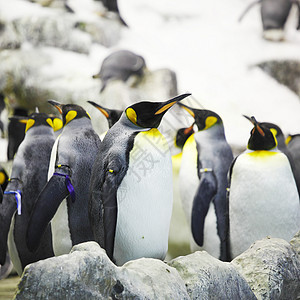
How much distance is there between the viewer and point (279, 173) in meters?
3.05

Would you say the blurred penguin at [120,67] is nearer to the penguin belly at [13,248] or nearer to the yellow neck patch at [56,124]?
the yellow neck patch at [56,124]

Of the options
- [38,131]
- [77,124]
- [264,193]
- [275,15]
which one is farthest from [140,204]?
[275,15]

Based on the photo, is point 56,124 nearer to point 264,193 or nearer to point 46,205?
point 46,205

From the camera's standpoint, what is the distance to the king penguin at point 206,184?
3525 mm

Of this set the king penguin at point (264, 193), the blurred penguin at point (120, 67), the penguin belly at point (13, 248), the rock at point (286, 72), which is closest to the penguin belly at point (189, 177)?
the king penguin at point (264, 193)

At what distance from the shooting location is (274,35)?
10.1 m

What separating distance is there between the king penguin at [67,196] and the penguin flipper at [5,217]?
1.29ft

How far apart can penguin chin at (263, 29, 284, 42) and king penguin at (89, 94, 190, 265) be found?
837 cm

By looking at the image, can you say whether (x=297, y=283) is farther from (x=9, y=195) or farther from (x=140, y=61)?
(x=140, y=61)

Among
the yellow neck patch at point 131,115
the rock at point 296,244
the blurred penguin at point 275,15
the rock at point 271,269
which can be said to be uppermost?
the yellow neck patch at point 131,115

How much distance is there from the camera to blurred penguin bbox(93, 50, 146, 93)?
7099mm

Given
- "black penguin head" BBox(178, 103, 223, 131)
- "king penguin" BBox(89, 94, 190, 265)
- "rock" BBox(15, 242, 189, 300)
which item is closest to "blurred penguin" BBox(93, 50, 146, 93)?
"black penguin head" BBox(178, 103, 223, 131)

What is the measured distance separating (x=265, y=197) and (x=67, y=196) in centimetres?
117

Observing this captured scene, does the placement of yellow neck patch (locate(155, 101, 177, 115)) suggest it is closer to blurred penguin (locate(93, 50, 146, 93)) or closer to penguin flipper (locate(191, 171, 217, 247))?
penguin flipper (locate(191, 171, 217, 247))
